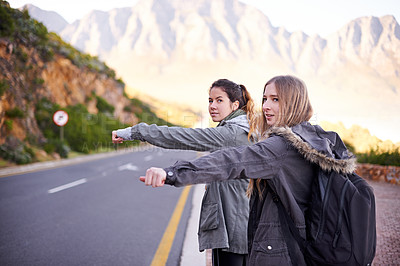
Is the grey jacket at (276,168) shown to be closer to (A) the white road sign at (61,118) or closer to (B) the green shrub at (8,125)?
(B) the green shrub at (8,125)

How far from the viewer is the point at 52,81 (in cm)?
2775

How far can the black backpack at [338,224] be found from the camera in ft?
5.10

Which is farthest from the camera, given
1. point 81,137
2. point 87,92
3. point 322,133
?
point 87,92

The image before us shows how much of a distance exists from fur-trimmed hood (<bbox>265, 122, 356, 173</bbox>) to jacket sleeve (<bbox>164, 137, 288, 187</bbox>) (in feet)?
0.23

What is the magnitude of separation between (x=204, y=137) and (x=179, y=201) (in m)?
6.56

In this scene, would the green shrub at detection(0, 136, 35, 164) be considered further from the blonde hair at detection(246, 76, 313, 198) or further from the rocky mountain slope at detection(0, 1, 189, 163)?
the blonde hair at detection(246, 76, 313, 198)

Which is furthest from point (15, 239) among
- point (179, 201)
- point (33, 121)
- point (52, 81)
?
point (52, 81)

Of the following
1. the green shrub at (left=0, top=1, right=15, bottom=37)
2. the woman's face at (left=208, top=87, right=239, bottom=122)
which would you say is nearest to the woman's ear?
the woman's face at (left=208, top=87, right=239, bottom=122)

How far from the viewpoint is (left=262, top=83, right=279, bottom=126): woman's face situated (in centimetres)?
190

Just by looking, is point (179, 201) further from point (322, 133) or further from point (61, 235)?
point (322, 133)

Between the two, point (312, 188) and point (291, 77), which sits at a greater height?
point (291, 77)

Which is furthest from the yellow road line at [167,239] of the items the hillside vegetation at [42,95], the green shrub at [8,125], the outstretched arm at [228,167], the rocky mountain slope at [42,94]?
the green shrub at [8,125]

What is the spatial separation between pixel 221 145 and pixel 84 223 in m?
4.66

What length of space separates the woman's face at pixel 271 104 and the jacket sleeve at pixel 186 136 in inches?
18.1
